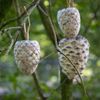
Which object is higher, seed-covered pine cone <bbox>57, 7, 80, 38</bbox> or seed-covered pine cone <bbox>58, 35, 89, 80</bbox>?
seed-covered pine cone <bbox>57, 7, 80, 38</bbox>

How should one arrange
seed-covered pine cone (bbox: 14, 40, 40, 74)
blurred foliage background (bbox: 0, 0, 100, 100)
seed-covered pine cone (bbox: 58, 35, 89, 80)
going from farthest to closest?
1. blurred foliage background (bbox: 0, 0, 100, 100)
2. seed-covered pine cone (bbox: 58, 35, 89, 80)
3. seed-covered pine cone (bbox: 14, 40, 40, 74)

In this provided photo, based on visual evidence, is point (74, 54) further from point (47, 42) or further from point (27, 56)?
point (47, 42)

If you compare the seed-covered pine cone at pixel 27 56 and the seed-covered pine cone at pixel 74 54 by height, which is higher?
the seed-covered pine cone at pixel 27 56

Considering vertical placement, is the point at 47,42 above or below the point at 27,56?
below

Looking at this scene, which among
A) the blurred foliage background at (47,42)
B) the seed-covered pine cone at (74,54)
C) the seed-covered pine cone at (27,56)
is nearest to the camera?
the seed-covered pine cone at (27,56)

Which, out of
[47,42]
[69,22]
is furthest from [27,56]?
[47,42]

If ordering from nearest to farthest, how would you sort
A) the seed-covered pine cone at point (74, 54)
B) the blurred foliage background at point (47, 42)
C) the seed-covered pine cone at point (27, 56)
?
the seed-covered pine cone at point (27, 56), the seed-covered pine cone at point (74, 54), the blurred foliage background at point (47, 42)
